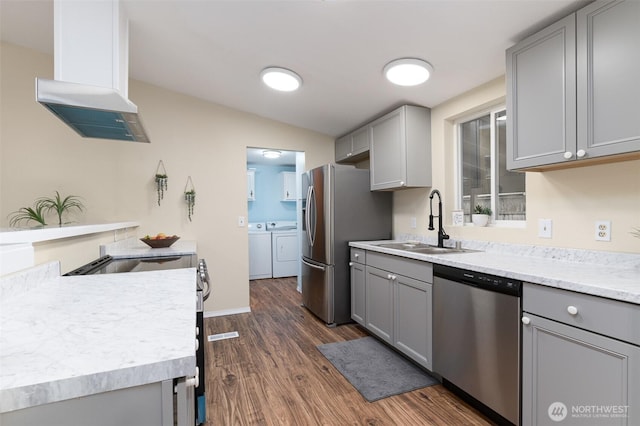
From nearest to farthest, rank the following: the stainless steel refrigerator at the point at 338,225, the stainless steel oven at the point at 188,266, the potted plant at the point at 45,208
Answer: the stainless steel oven at the point at 188,266 → the potted plant at the point at 45,208 → the stainless steel refrigerator at the point at 338,225

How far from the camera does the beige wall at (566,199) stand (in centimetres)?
156

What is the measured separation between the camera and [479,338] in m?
1.71

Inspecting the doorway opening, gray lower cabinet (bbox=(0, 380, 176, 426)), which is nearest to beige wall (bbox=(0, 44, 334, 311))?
the doorway opening

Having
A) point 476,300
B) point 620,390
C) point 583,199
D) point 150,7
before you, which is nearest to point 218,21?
point 150,7

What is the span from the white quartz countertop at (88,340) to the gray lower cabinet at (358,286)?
201 cm

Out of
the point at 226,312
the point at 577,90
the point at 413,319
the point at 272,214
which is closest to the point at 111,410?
the point at 413,319

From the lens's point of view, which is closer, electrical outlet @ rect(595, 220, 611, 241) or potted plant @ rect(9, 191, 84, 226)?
electrical outlet @ rect(595, 220, 611, 241)

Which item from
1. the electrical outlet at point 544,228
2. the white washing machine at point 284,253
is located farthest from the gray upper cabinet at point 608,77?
the white washing machine at point 284,253

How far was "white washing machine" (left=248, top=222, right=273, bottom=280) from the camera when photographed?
521 centimetres

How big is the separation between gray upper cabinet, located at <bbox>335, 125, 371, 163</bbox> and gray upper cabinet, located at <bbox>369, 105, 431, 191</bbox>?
41 cm

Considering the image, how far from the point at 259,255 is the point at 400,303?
3.34 metres

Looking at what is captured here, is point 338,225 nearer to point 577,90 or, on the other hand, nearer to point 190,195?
point 190,195

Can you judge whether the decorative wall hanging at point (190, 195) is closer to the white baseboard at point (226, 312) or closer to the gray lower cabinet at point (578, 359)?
the white baseboard at point (226, 312)

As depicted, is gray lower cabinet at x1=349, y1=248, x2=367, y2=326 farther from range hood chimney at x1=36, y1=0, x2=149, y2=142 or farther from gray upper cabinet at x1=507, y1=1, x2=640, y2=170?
range hood chimney at x1=36, y1=0, x2=149, y2=142
